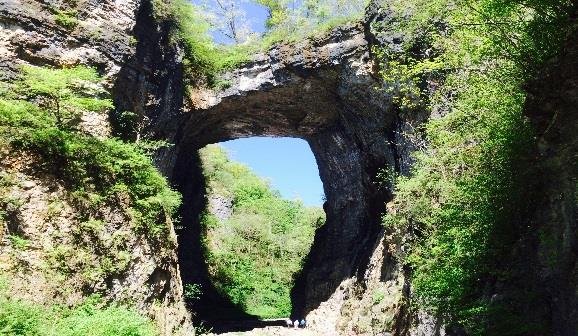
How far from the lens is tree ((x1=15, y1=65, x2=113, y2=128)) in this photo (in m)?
9.53

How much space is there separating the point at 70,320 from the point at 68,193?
3040 mm

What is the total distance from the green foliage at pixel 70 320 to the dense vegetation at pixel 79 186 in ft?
0.07

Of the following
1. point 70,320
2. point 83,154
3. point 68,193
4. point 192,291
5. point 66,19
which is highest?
point 66,19

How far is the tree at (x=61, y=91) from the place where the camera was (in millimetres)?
9531

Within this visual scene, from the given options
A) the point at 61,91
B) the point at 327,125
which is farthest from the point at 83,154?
the point at 327,125

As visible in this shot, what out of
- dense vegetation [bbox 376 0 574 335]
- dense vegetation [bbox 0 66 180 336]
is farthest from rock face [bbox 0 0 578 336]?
dense vegetation [bbox 376 0 574 335]

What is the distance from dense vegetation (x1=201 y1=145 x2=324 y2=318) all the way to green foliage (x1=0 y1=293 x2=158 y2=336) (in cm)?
1244

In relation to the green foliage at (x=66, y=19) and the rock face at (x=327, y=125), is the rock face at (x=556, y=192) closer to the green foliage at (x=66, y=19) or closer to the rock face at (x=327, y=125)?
the rock face at (x=327, y=125)

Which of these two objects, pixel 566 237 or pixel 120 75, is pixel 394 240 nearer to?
pixel 566 237

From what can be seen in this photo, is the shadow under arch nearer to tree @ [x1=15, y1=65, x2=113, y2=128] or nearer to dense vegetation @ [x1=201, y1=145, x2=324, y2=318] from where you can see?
dense vegetation @ [x1=201, y1=145, x2=324, y2=318]

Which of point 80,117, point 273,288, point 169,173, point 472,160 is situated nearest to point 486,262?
point 472,160

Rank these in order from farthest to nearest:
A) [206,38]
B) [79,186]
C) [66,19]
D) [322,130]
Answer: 1. [322,130]
2. [206,38]
3. [66,19]
4. [79,186]

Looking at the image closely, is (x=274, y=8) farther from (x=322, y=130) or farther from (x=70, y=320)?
(x=70, y=320)

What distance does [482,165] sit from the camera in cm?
741
